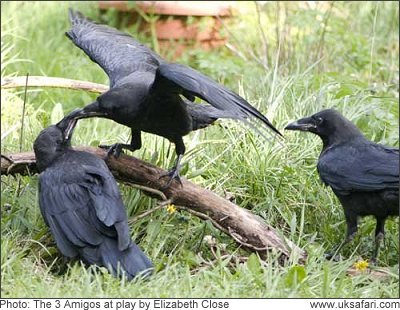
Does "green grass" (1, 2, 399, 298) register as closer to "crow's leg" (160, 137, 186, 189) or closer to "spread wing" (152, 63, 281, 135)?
"crow's leg" (160, 137, 186, 189)

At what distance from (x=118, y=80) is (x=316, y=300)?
195cm

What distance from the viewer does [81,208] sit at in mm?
4836

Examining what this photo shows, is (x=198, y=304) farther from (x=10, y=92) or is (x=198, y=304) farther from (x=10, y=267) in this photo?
(x=10, y=92)

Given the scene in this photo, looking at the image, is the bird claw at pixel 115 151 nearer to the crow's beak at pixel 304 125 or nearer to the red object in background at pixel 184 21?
the crow's beak at pixel 304 125

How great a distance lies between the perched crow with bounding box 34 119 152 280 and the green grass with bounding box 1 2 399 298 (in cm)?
11

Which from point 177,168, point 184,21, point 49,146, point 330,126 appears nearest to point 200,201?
point 177,168

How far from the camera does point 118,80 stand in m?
5.54

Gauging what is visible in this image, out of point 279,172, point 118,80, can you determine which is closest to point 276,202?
point 279,172

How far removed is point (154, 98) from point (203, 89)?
51 centimetres

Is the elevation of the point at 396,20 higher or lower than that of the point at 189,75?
lower

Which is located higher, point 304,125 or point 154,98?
point 154,98

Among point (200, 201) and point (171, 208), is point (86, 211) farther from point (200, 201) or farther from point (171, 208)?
point (200, 201)

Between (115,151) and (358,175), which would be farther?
(115,151)

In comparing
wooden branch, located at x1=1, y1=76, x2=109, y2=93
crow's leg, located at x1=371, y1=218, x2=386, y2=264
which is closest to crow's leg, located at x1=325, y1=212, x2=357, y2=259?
crow's leg, located at x1=371, y1=218, x2=386, y2=264
